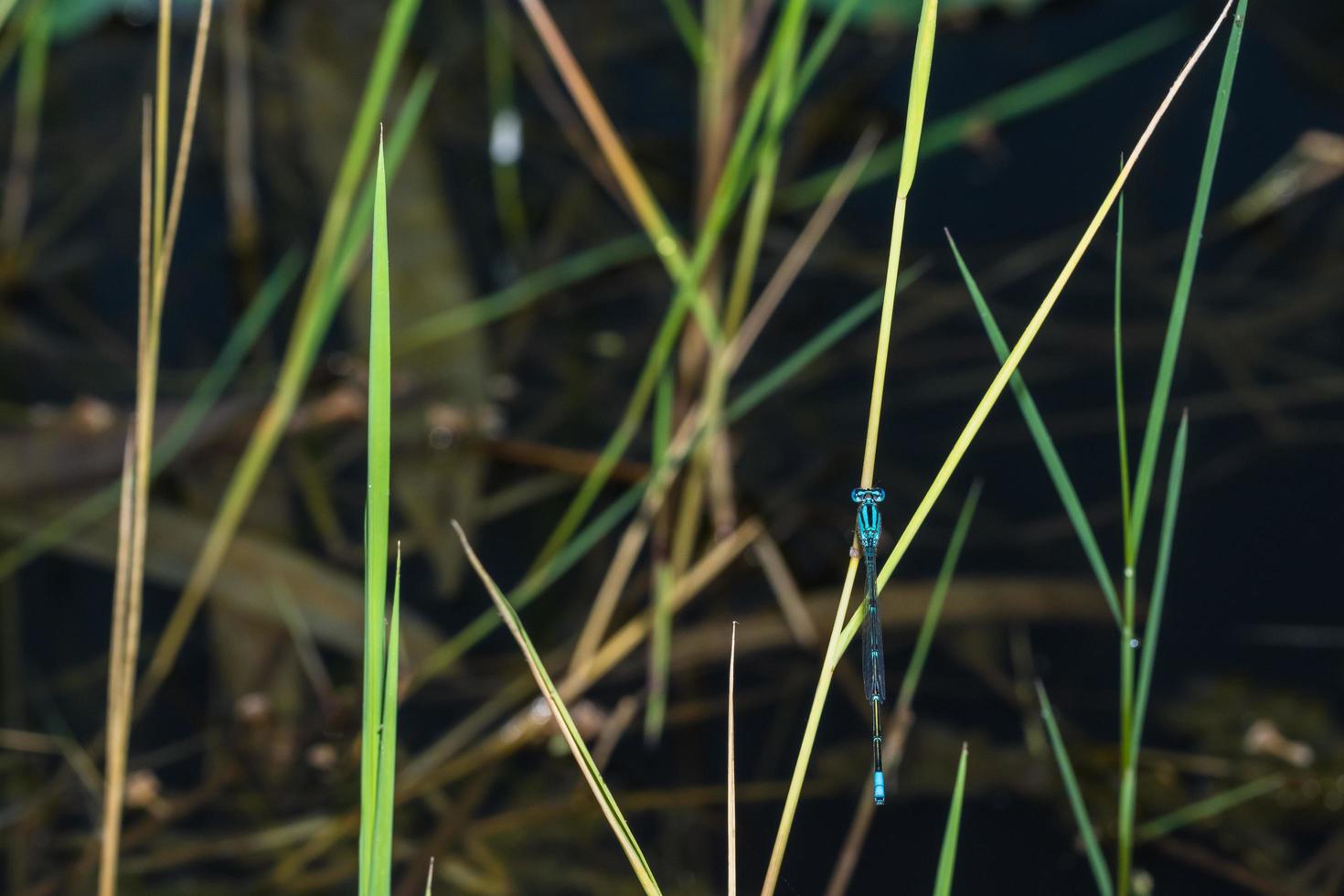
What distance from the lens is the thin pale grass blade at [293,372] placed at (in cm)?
94

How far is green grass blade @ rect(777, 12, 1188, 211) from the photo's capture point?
1.76 meters

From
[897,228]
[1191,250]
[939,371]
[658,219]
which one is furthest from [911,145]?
[939,371]

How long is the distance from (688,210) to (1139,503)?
115 centimetres

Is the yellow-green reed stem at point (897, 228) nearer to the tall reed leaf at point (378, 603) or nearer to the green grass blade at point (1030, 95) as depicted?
the tall reed leaf at point (378, 603)

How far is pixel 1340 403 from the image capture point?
150 cm

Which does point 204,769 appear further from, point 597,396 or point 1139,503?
point 1139,503

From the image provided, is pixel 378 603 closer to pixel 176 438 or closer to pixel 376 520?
pixel 376 520

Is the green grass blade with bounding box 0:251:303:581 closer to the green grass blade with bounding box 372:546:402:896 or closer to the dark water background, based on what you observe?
the dark water background

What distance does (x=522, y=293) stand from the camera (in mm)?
1694

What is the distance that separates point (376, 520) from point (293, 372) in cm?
57

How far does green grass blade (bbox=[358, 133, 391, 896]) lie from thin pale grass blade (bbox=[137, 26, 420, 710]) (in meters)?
0.40

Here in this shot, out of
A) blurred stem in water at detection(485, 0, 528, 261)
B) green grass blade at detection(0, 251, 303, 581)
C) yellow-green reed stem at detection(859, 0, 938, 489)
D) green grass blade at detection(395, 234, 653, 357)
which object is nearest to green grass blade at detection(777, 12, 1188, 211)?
green grass blade at detection(395, 234, 653, 357)

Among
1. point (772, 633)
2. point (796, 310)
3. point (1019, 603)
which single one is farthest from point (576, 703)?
point (796, 310)

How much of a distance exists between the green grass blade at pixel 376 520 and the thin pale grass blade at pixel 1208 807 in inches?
29.3
